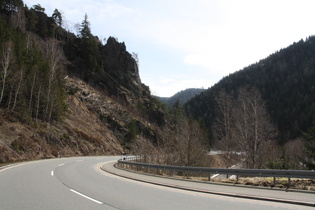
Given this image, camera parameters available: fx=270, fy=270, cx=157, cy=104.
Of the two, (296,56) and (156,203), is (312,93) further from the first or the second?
(156,203)

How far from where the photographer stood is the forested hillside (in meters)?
124

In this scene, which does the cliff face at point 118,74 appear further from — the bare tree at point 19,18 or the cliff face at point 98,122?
the bare tree at point 19,18

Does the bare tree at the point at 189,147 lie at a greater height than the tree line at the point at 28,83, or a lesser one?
lesser

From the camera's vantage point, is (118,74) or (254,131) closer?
(254,131)

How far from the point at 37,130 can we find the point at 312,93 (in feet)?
428

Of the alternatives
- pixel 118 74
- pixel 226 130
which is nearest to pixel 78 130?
pixel 226 130

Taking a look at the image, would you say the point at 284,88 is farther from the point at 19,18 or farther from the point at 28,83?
the point at 28,83

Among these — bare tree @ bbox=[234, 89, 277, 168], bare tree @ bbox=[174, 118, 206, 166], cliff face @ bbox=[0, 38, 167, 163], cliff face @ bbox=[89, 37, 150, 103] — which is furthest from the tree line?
bare tree @ bbox=[234, 89, 277, 168]

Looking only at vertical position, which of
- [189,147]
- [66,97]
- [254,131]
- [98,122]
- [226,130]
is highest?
[66,97]

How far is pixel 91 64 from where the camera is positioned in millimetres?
72938

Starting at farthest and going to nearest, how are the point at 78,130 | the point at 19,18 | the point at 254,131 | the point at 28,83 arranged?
the point at 19,18 < the point at 78,130 < the point at 28,83 < the point at 254,131

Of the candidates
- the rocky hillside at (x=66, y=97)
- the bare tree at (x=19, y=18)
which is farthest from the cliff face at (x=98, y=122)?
the bare tree at (x=19, y=18)

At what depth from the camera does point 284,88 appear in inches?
5876

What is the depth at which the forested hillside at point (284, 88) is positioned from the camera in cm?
12364
